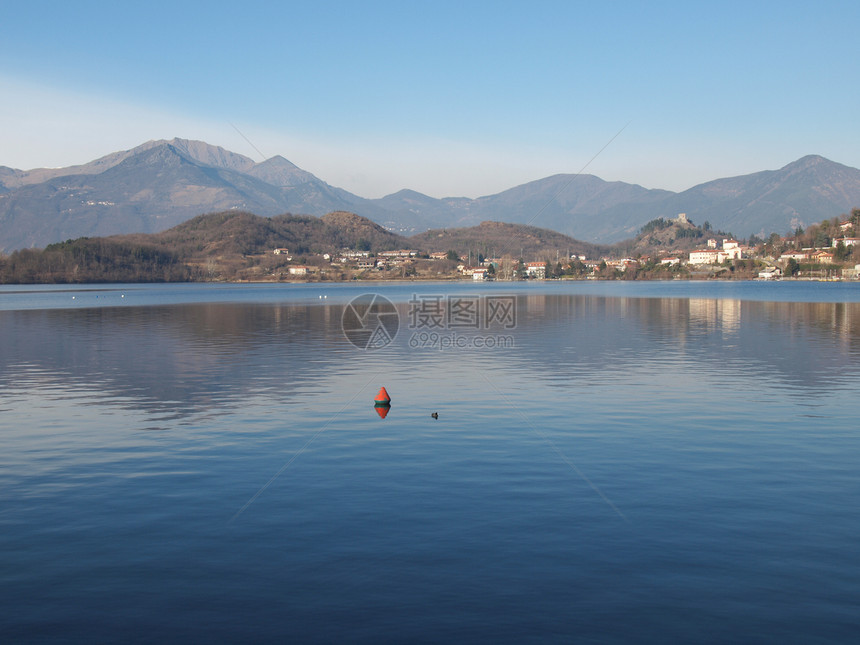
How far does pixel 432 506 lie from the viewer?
35.4 ft

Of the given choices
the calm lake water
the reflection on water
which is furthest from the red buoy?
the reflection on water

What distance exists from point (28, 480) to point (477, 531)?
8257 mm

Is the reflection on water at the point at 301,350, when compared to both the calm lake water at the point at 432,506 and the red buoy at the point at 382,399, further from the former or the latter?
the red buoy at the point at 382,399

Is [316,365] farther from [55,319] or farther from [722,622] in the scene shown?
[55,319]

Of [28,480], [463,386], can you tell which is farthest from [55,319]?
[28,480]

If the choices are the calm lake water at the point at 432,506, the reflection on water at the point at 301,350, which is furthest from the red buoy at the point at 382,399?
the reflection on water at the point at 301,350

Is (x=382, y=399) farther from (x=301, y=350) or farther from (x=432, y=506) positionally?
(x=301, y=350)

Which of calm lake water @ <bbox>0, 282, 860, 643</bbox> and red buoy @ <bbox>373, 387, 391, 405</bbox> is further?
red buoy @ <bbox>373, 387, 391, 405</bbox>

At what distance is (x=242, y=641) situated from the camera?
6.90 meters

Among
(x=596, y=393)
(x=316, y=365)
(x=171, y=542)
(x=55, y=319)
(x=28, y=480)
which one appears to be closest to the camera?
(x=171, y=542)

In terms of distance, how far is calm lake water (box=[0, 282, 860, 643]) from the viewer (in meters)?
7.38

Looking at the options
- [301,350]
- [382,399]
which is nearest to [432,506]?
[382,399]

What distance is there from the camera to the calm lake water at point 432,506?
7375 mm

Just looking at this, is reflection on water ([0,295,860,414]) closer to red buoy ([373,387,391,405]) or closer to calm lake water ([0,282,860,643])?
calm lake water ([0,282,860,643])
